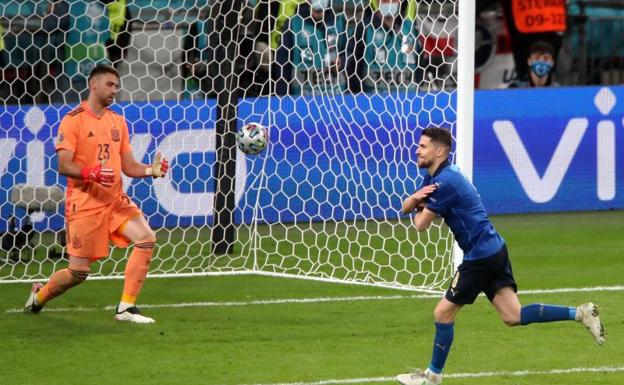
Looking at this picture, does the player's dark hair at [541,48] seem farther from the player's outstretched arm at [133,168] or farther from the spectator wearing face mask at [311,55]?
the player's outstretched arm at [133,168]

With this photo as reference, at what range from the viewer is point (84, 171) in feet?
34.2

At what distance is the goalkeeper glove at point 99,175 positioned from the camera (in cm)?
1028

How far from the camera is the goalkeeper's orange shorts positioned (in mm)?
10602

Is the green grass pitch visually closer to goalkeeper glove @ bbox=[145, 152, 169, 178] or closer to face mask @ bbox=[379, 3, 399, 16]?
goalkeeper glove @ bbox=[145, 152, 169, 178]

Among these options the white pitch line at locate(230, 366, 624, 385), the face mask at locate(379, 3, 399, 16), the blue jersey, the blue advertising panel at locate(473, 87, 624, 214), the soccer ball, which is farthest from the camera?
Result: the blue advertising panel at locate(473, 87, 624, 214)

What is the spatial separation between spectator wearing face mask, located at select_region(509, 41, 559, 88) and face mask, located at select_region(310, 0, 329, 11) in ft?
12.2

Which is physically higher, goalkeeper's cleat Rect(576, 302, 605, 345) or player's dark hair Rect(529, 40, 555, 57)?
player's dark hair Rect(529, 40, 555, 57)

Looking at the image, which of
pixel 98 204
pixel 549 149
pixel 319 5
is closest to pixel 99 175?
pixel 98 204

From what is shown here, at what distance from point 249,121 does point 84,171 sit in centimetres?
415

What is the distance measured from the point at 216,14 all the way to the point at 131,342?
501 centimetres

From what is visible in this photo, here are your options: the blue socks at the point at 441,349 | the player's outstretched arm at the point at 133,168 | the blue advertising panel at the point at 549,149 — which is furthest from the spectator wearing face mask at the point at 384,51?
the blue socks at the point at 441,349

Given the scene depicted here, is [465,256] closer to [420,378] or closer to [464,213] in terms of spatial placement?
[464,213]

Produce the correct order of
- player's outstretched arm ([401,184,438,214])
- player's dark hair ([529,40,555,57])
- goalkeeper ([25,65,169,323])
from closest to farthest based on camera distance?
player's outstretched arm ([401,184,438,214]) → goalkeeper ([25,65,169,323]) → player's dark hair ([529,40,555,57])

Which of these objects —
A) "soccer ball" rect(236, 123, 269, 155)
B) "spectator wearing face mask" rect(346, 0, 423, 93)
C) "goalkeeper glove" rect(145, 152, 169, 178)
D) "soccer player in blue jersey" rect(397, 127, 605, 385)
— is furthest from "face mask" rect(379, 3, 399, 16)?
"soccer player in blue jersey" rect(397, 127, 605, 385)
